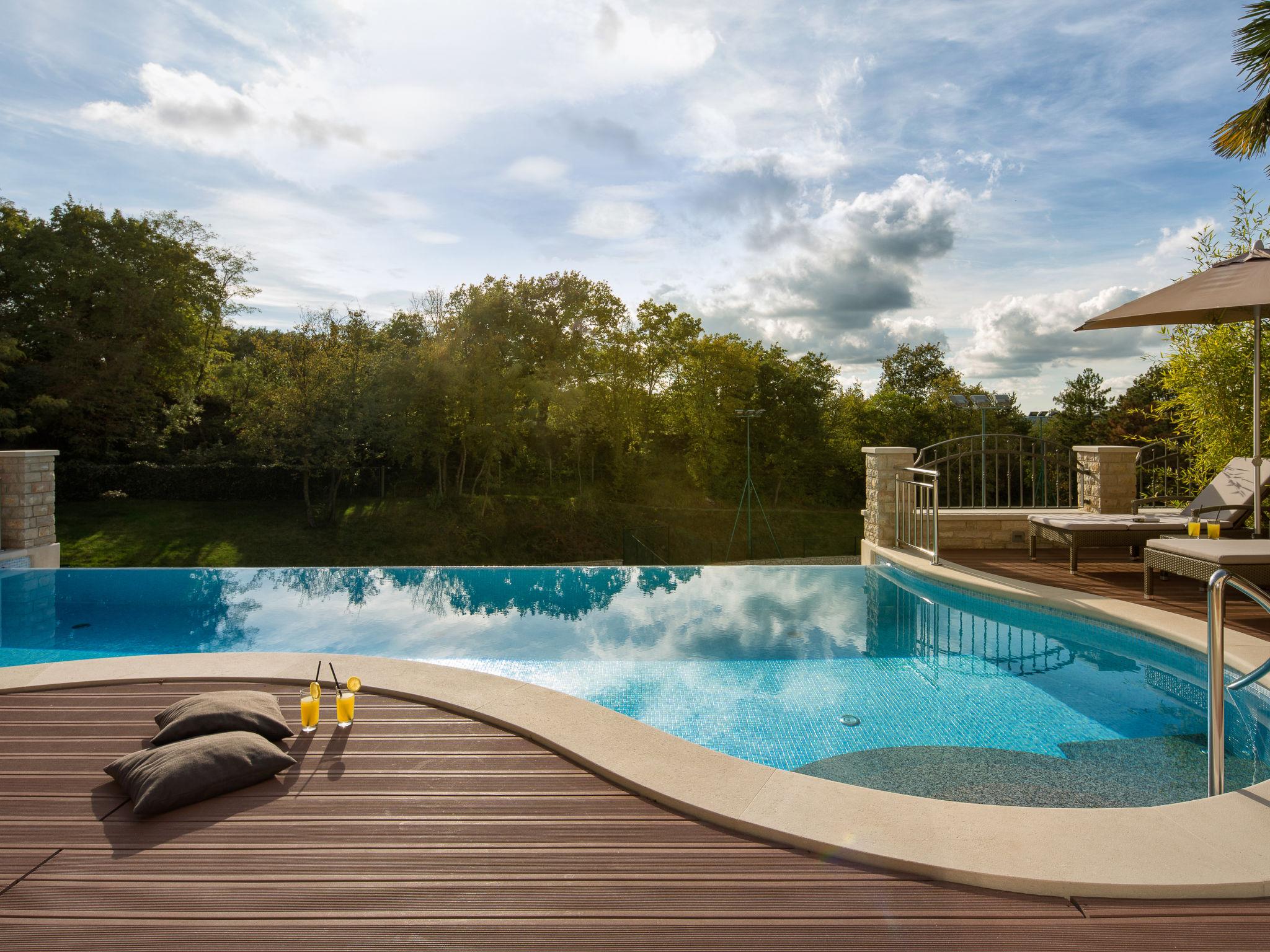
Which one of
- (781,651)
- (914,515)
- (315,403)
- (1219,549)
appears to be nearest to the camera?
(1219,549)

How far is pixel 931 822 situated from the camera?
2295mm

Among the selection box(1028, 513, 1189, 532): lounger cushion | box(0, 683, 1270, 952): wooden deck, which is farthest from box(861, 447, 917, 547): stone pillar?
box(0, 683, 1270, 952): wooden deck

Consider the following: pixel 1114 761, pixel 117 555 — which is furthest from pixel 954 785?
pixel 117 555

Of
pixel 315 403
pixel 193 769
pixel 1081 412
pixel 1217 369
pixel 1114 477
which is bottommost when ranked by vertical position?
pixel 193 769

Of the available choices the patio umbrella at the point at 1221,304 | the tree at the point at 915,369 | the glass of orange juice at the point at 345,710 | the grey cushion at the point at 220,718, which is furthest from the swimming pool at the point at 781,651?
the tree at the point at 915,369

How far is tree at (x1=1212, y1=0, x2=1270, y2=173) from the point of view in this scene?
651 centimetres

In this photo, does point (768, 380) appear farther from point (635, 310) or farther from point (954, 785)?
point (954, 785)

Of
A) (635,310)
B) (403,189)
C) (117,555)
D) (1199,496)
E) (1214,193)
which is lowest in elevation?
(117,555)

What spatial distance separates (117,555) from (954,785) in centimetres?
1897

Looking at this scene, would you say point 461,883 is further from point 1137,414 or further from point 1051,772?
point 1137,414

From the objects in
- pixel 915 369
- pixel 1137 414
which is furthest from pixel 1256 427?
pixel 915 369

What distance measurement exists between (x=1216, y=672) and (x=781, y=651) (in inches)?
115

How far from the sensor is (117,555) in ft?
54.3

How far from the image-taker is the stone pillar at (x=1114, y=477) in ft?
27.2
